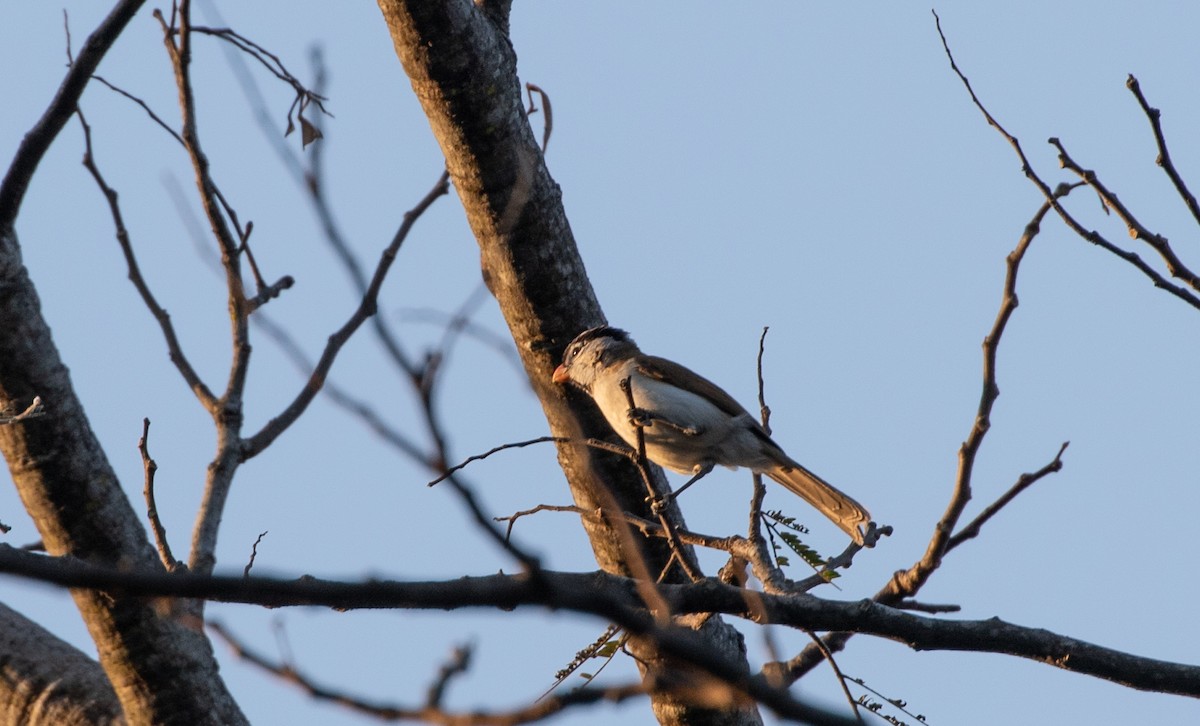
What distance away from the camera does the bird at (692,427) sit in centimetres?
583

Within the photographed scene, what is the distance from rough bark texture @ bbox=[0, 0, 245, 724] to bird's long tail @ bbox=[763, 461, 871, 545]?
9.14 feet

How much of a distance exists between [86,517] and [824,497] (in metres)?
3.24

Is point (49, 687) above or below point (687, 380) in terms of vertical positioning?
below

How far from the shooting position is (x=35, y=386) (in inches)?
178

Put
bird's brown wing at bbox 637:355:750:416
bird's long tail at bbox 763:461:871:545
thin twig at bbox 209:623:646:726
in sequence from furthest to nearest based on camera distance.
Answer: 1. bird's brown wing at bbox 637:355:750:416
2. bird's long tail at bbox 763:461:871:545
3. thin twig at bbox 209:623:646:726

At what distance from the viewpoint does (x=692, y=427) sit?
6.15 metres

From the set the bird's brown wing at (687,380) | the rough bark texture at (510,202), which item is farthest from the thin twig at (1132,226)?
the bird's brown wing at (687,380)

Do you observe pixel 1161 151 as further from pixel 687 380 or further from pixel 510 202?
pixel 687 380

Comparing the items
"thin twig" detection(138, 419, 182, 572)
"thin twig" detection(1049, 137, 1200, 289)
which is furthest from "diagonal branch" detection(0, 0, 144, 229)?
"thin twig" detection(1049, 137, 1200, 289)

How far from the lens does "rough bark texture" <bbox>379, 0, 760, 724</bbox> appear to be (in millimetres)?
4566

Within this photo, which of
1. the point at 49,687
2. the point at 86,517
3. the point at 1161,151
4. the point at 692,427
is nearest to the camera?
the point at 1161,151

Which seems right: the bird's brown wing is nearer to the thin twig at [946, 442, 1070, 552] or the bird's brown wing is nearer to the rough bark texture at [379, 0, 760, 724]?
the rough bark texture at [379, 0, 760, 724]

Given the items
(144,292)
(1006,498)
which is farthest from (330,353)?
(1006,498)

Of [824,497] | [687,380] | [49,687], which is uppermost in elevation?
[687,380]
